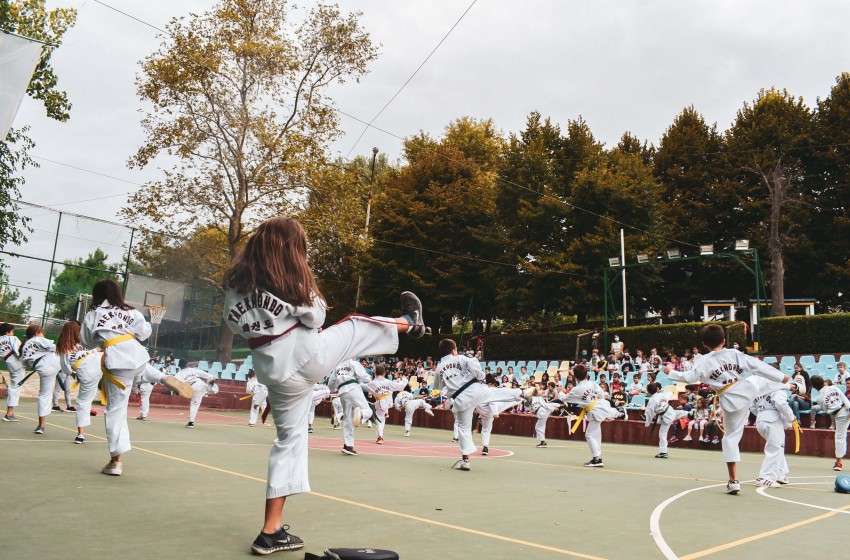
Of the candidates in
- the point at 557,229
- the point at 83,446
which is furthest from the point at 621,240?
the point at 83,446

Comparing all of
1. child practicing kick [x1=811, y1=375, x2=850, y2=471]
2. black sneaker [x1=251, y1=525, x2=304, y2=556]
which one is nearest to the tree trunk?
child practicing kick [x1=811, y1=375, x2=850, y2=471]

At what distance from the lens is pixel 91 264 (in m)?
25.3

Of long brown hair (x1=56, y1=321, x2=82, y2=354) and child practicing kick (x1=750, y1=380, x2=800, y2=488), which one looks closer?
child practicing kick (x1=750, y1=380, x2=800, y2=488)

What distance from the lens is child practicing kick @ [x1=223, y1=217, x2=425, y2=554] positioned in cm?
444

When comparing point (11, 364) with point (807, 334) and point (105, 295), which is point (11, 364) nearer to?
point (105, 295)

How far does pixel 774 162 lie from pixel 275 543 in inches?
1588

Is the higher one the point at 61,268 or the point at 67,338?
the point at 61,268

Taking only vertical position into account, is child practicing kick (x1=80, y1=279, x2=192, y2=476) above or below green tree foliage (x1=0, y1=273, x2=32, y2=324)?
below

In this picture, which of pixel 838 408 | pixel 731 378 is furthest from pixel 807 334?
pixel 731 378

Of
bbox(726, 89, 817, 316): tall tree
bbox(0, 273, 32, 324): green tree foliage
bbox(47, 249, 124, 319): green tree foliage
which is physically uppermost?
bbox(726, 89, 817, 316): tall tree

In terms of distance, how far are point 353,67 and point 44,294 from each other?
54.8ft

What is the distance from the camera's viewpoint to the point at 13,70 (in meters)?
5.15

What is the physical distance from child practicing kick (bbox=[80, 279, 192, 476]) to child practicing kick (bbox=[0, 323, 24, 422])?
7.08 metres

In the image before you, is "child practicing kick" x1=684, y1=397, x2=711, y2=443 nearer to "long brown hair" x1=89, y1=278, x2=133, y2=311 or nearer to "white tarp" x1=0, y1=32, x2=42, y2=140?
"long brown hair" x1=89, y1=278, x2=133, y2=311
